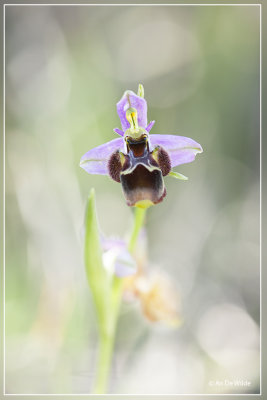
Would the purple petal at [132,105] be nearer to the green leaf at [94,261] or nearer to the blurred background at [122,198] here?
the green leaf at [94,261]

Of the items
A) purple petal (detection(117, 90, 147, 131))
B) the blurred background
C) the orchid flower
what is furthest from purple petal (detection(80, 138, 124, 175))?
the blurred background

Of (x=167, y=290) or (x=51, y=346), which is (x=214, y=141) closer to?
A: (x=167, y=290)

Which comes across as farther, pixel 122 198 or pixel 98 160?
pixel 122 198

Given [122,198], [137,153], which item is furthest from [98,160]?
[122,198]

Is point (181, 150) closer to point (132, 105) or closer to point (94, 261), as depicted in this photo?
point (132, 105)

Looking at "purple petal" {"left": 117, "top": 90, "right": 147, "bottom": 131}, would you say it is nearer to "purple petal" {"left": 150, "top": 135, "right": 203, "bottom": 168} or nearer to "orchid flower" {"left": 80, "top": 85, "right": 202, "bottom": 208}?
"orchid flower" {"left": 80, "top": 85, "right": 202, "bottom": 208}

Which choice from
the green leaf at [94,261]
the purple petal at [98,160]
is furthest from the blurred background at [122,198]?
the purple petal at [98,160]
